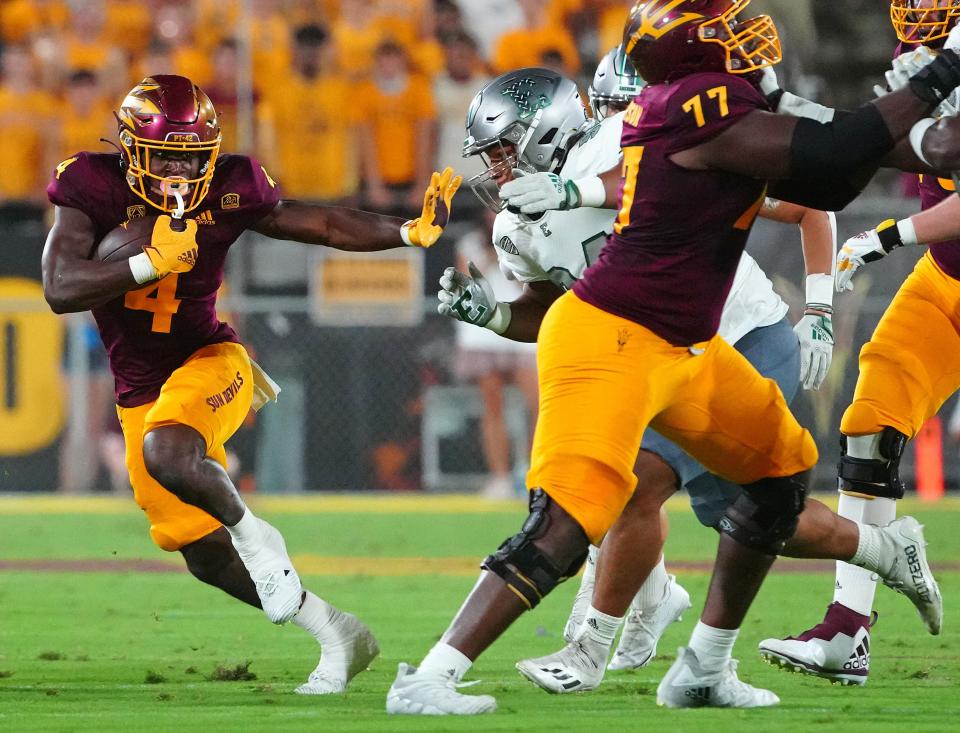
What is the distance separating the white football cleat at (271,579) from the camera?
15.5 ft

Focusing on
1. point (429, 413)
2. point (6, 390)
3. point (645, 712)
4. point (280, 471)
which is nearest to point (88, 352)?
point (6, 390)

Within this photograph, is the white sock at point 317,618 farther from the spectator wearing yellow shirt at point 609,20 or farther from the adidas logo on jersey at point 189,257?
the spectator wearing yellow shirt at point 609,20

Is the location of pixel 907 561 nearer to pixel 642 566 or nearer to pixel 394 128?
pixel 642 566

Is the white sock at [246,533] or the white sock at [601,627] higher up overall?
the white sock at [246,533]

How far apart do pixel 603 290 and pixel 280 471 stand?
7.72 m

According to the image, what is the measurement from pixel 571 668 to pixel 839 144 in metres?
1.72

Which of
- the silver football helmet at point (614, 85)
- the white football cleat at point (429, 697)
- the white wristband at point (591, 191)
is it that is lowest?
the white football cleat at point (429, 697)

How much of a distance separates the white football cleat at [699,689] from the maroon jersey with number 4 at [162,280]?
1997 millimetres

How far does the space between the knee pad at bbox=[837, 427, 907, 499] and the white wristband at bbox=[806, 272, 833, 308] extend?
0.46 m

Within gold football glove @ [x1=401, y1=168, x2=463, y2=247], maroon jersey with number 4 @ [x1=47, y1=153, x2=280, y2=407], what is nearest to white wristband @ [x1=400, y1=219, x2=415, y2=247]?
gold football glove @ [x1=401, y1=168, x2=463, y2=247]

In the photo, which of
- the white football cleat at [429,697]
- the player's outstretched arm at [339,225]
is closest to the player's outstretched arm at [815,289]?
the player's outstretched arm at [339,225]

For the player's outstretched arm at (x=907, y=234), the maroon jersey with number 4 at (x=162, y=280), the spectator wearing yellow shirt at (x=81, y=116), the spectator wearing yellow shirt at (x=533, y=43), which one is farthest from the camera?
the spectator wearing yellow shirt at (x=533, y=43)

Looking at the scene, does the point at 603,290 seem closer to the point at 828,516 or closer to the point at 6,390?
the point at 828,516

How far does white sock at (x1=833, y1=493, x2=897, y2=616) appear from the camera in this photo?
5.05m
